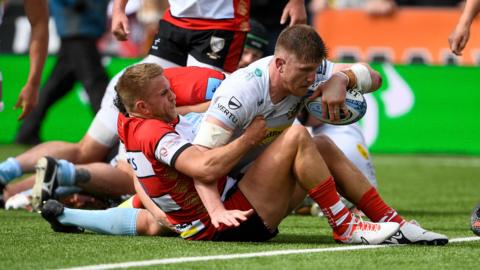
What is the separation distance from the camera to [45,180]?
802cm

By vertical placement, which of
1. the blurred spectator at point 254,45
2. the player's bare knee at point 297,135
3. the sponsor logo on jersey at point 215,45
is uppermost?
the player's bare knee at point 297,135

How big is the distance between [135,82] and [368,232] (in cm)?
153

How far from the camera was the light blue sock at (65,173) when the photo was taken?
318 inches

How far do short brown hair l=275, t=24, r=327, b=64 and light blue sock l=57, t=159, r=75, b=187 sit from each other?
2456 millimetres

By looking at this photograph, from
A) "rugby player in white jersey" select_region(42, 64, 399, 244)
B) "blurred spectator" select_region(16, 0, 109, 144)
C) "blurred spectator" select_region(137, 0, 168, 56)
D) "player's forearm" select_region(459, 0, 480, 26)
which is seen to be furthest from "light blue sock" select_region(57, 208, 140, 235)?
"blurred spectator" select_region(137, 0, 168, 56)

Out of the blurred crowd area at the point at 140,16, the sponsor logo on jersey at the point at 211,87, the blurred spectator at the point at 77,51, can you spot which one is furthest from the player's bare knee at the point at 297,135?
the blurred crowd area at the point at 140,16

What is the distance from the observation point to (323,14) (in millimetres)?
17375

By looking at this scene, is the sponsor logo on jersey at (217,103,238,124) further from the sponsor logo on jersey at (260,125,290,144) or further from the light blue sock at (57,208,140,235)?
the light blue sock at (57,208,140,235)

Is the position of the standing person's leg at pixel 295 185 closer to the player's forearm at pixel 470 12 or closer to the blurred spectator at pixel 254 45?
the player's forearm at pixel 470 12

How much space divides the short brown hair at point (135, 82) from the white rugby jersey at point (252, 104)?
1.24 ft

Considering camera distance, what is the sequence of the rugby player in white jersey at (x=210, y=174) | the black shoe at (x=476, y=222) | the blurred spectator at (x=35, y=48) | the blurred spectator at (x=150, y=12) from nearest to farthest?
the rugby player in white jersey at (x=210, y=174)
the black shoe at (x=476, y=222)
the blurred spectator at (x=35, y=48)
the blurred spectator at (x=150, y=12)

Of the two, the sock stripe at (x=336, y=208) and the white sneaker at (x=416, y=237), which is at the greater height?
the sock stripe at (x=336, y=208)

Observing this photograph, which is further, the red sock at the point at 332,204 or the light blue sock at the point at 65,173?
the light blue sock at the point at 65,173

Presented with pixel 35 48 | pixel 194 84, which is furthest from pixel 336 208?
pixel 35 48
